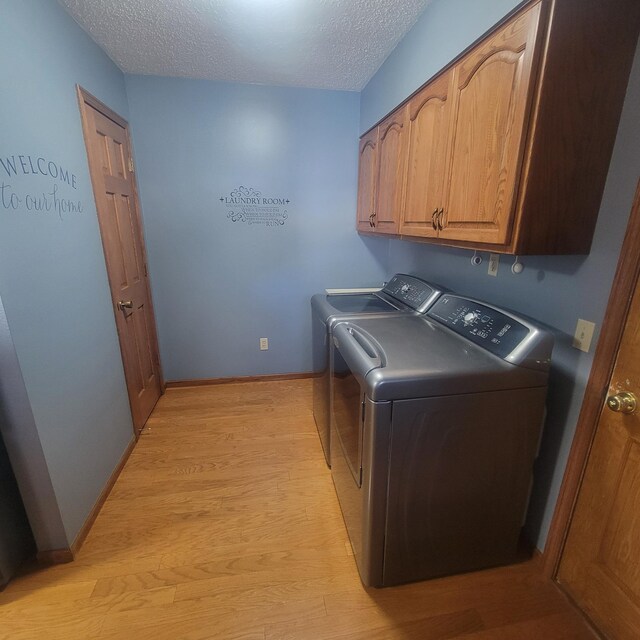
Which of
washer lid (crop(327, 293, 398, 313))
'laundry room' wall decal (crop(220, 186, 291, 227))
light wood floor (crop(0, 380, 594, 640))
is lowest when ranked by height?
light wood floor (crop(0, 380, 594, 640))

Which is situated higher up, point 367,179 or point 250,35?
point 250,35

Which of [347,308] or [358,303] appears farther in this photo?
[358,303]

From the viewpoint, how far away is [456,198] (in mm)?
1294

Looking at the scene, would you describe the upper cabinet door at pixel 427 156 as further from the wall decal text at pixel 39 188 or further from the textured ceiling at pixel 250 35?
the wall decal text at pixel 39 188

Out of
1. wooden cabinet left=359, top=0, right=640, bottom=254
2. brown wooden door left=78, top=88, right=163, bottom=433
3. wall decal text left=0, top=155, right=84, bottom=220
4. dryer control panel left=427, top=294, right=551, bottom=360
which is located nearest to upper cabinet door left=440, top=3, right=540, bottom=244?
wooden cabinet left=359, top=0, right=640, bottom=254

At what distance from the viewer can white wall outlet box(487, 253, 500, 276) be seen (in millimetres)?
1515

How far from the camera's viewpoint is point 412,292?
192 cm

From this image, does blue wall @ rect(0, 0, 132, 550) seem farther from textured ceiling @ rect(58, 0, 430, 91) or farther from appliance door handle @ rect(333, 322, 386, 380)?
appliance door handle @ rect(333, 322, 386, 380)

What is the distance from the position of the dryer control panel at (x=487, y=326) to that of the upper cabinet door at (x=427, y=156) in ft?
1.14

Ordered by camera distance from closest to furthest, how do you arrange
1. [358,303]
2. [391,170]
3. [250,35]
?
[250,35], [391,170], [358,303]

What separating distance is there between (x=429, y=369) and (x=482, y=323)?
40 centimetres

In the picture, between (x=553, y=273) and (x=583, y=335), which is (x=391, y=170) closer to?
(x=553, y=273)

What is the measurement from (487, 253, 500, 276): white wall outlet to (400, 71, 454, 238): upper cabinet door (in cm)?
32

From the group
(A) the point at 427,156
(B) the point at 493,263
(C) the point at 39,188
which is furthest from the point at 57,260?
(B) the point at 493,263
